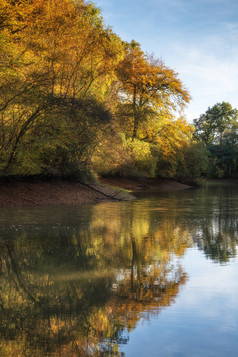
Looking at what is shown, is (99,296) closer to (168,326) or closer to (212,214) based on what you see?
(168,326)

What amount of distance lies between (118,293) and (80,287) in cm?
64

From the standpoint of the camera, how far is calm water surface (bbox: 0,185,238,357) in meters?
3.92

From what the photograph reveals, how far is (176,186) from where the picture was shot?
43.1 metres

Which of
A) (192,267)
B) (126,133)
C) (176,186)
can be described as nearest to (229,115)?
(176,186)

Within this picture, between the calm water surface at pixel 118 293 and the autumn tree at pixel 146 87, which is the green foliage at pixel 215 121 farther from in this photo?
the calm water surface at pixel 118 293

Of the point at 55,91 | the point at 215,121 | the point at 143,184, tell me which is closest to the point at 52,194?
the point at 55,91

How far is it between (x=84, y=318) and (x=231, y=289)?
2342 millimetres

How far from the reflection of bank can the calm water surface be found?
0.01m

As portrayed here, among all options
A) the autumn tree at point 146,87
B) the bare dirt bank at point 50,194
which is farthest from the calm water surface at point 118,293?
the autumn tree at point 146,87

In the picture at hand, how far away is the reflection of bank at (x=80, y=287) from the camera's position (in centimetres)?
403

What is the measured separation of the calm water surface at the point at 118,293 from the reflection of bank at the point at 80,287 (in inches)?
0.4

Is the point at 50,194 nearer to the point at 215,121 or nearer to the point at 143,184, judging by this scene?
the point at 143,184

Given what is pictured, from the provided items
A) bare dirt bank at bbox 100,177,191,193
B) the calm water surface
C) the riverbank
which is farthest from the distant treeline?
the calm water surface

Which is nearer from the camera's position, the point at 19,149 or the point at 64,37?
the point at 19,149
